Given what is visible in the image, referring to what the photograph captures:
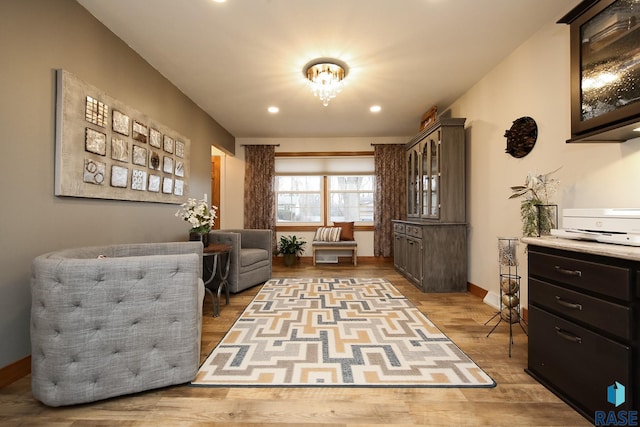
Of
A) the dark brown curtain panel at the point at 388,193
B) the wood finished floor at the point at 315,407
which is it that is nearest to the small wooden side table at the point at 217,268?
the wood finished floor at the point at 315,407

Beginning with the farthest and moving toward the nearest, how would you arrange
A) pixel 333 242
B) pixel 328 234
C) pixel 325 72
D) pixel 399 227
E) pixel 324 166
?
pixel 324 166, pixel 328 234, pixel 333 242, pixel 399 227, pixel 325 72

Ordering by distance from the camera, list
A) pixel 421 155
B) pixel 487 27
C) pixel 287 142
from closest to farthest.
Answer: pixel 487 27 → pixel 421 155 → pixel 287 142

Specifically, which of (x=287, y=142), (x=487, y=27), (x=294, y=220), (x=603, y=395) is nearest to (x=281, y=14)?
(x=487, y=27)

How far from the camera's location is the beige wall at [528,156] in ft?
6.57

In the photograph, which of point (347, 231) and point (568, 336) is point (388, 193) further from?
point (568, 336)

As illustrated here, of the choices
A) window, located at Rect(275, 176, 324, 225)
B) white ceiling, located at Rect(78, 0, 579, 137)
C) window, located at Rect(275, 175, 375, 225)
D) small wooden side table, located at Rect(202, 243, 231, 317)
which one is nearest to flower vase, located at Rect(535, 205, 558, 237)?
white ceiling, located at Rect(78, 0, 579, 137)

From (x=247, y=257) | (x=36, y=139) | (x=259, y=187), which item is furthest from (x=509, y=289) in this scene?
(x=259, y=187)

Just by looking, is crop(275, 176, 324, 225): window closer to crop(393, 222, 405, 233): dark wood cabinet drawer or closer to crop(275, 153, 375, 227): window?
crop(275, 153, 375, 227): window

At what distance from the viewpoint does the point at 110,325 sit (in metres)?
1.58

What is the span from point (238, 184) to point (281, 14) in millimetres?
4336

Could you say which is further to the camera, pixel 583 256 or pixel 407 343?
pixel 407 343

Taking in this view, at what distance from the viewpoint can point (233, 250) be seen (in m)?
3.69

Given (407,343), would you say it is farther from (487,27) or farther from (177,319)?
(487,27)

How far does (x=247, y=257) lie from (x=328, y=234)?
7.75 feet
